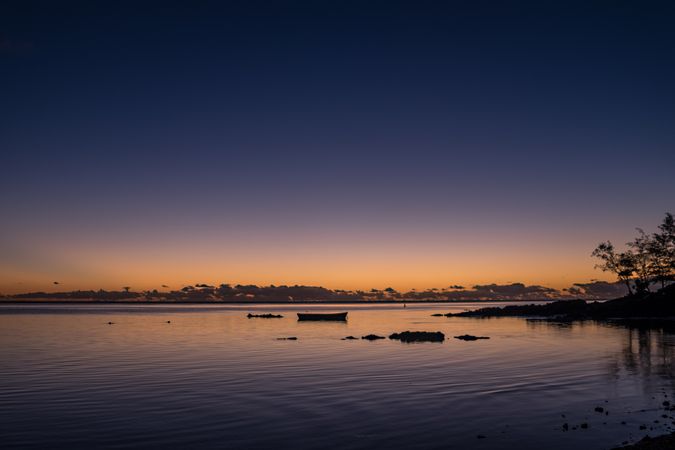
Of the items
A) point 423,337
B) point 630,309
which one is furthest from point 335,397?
point 630,309

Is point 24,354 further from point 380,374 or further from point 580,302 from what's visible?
point 580,302

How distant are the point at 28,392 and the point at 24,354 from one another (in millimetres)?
28598

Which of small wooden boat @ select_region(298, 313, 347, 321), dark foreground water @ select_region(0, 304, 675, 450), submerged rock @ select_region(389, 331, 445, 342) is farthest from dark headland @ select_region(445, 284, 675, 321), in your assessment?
submerged rock @ select_region(389, 331, 445, 342)

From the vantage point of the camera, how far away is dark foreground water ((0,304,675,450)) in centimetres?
2364

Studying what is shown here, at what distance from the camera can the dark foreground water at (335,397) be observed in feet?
77.6

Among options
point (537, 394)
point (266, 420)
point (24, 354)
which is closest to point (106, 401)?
point (266, 420)

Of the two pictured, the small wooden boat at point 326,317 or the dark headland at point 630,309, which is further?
the small wooden boat at point 326,317

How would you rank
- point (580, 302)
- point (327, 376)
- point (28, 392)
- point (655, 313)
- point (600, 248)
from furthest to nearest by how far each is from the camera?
point (580, 302) < point (600, 248) < point (655, 313) < point (327, 376) < point (28, 392)

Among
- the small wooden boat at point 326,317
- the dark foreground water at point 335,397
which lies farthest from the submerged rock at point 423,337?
the small wooden boat at point 326,317

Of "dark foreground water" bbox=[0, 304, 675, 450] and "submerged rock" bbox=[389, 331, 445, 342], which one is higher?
"dark foreground water" bbox=[0, 304, 675, 450]

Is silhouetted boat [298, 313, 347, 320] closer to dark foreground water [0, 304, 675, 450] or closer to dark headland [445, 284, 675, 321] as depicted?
dark headland [445, 284, 675, 321]

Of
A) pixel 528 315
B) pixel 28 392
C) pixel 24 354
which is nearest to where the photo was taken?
pixel 28 392

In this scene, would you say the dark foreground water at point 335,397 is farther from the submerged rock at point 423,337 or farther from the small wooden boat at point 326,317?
the small wooden boat at point 326,317

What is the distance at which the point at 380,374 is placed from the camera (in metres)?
43.9
